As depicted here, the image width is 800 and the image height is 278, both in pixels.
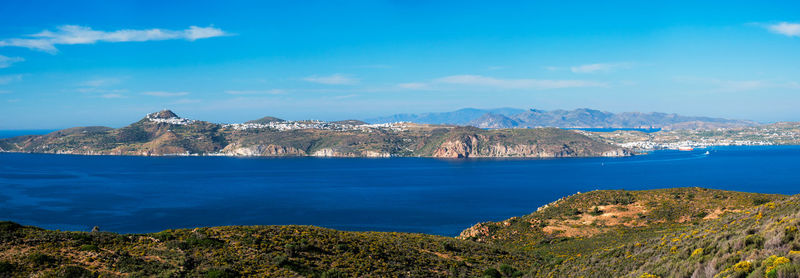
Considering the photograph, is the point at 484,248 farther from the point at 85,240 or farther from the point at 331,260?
the point at 85,240

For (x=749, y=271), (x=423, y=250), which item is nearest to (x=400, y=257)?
(x=423, y=250)

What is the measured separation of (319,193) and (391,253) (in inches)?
4291

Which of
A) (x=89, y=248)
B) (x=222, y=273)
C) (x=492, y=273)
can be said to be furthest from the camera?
(x=492, y=273)

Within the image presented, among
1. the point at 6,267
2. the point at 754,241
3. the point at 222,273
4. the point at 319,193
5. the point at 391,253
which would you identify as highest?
the point at 754,241

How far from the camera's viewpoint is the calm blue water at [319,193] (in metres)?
96.7

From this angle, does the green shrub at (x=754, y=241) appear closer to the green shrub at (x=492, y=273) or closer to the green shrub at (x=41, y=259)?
the green shrub at (x=492, y=273)

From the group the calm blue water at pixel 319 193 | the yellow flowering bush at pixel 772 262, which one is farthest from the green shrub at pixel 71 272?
the calm blue water at pixel 319 193

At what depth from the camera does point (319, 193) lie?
137m

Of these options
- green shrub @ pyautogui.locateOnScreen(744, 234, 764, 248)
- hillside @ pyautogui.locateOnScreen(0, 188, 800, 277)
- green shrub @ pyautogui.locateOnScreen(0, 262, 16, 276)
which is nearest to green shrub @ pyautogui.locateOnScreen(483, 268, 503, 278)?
hillside @ pyautogui.locateOnScreen(0, 188, 800, 277)

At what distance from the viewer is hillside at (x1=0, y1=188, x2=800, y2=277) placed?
567 inches

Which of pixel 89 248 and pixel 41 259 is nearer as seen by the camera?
pixel 41 259

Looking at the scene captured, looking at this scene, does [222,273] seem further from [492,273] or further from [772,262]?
[772,262]

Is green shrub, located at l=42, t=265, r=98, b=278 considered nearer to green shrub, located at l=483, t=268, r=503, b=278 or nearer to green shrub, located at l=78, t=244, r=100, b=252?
green shrub, located at l=78, t=244, r=100, b=252

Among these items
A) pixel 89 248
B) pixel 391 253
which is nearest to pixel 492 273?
pixel 391 253
